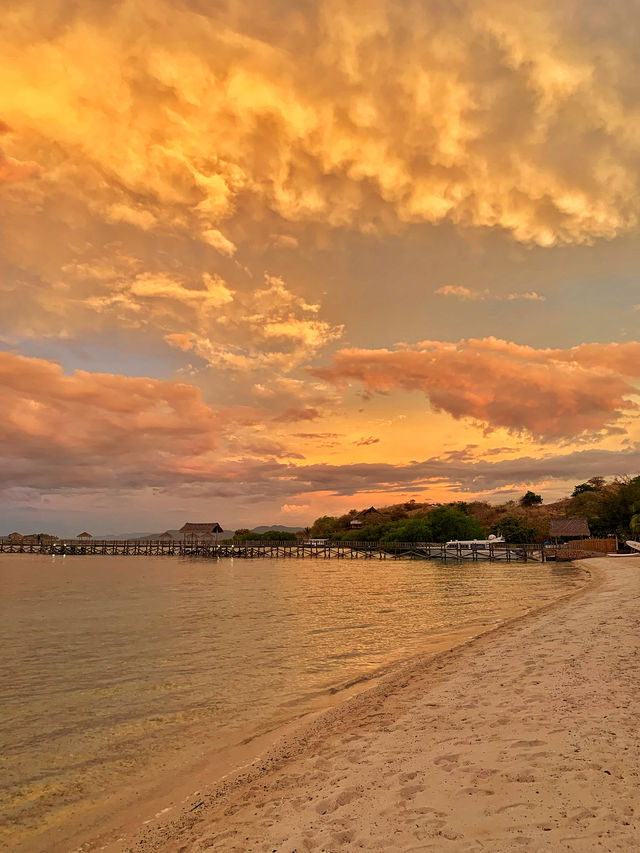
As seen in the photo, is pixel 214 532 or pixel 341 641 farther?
pixel 214 532

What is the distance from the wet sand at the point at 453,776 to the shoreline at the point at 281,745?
50 mm

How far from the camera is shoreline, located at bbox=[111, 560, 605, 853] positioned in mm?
6996

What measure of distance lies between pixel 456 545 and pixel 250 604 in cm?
8077

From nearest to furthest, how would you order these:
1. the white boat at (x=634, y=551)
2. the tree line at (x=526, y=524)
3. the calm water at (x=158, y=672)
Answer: the calm water at (x=158, y=672) < the white boat at (x=634, y=551) < the tree line at (x=526, y=524)

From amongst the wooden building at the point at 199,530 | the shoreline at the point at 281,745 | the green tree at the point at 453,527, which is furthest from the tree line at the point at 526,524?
the shoreline at the point at 281,745

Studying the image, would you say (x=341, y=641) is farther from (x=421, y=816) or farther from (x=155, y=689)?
(x=421, y=816)

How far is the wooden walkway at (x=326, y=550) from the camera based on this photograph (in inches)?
4038

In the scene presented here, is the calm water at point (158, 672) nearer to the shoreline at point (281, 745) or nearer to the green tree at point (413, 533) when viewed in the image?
→ the shoreline at point (281, 745)

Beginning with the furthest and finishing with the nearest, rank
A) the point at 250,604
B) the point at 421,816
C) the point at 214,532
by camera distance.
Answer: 1. the point at 214,532
2. the point at 250,604
3. the point at 421,816

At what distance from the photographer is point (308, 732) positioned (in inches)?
Answer: 400

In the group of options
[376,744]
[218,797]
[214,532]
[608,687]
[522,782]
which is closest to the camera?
[522,782]

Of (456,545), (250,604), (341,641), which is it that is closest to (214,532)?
(456,545)

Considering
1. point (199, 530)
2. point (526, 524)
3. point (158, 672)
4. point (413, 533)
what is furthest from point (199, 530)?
point (158, 672)

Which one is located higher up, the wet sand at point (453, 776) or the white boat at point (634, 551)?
the wet sand at point (453, 776)
